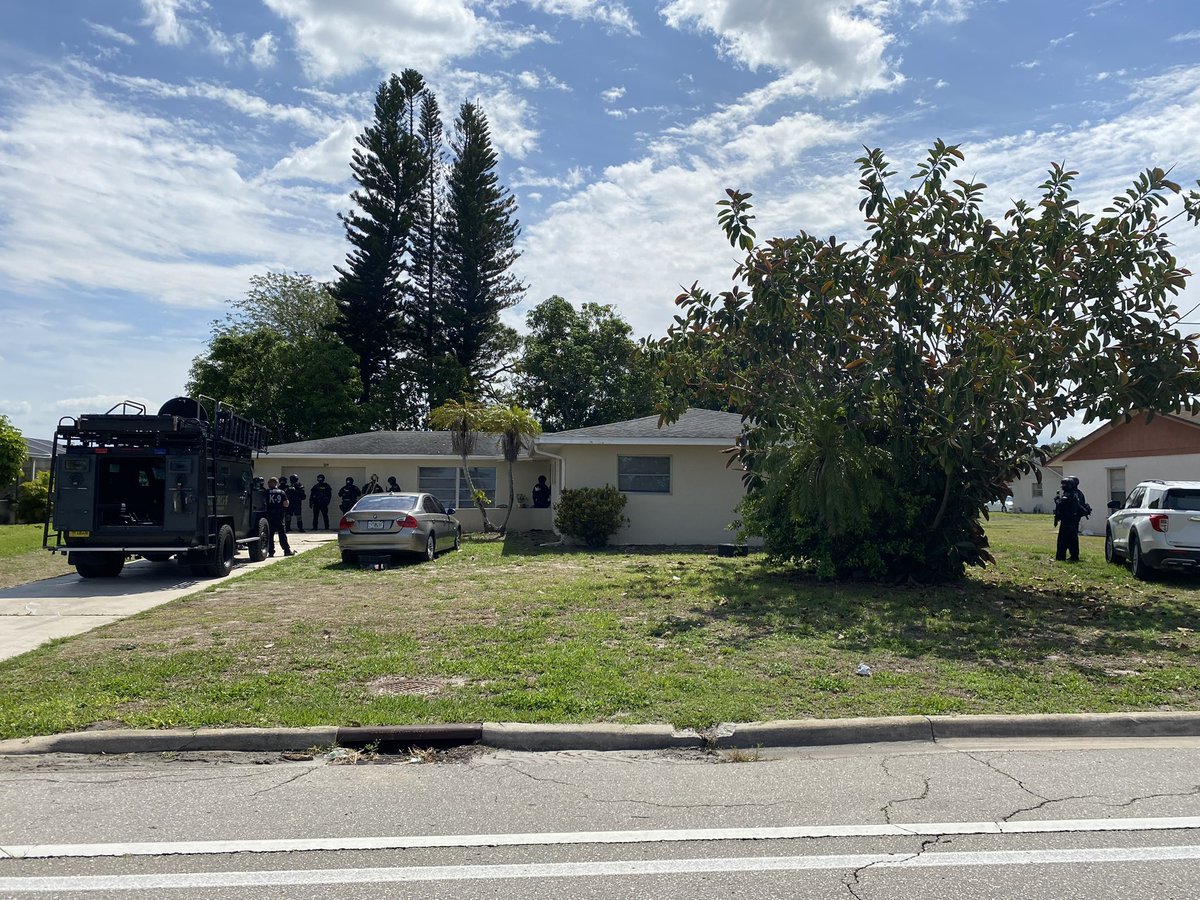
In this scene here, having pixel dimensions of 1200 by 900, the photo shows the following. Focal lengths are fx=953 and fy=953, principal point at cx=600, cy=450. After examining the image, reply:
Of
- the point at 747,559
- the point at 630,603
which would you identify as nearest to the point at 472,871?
the point at 630,603

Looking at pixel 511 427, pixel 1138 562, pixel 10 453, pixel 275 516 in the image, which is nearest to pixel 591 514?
pixel 511 427

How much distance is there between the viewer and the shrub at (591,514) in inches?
842

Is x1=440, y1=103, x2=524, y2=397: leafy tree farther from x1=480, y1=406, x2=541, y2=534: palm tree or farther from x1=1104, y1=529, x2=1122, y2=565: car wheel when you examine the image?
x1=1104, y1=529, x2=1122, y2=565: car wheel

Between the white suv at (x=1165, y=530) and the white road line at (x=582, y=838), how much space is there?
11749 mm

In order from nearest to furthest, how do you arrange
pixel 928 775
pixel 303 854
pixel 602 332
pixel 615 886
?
1. pixel 615 886
2. pixel 303 854
3. pixel 928 775
4. pixel 602 332

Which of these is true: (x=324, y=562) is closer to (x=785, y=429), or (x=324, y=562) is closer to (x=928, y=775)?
(x=785, y=429)

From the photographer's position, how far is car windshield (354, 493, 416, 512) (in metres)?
18.1

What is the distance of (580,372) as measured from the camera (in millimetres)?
44375

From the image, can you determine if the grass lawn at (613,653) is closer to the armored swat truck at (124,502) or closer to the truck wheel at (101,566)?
the armored swat truck at (124,502)

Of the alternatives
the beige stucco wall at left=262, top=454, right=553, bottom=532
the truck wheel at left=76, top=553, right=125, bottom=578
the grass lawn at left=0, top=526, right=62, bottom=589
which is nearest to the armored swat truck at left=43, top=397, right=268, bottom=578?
the truck wheel at left=76, top=553, right=125, bottom=578

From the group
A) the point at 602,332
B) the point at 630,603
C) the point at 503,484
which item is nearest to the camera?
the point at 630,603

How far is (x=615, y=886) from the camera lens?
168 inches

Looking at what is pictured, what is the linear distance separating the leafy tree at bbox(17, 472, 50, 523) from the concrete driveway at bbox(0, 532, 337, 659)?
1625 centimetres

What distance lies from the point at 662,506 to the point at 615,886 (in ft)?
60.2
